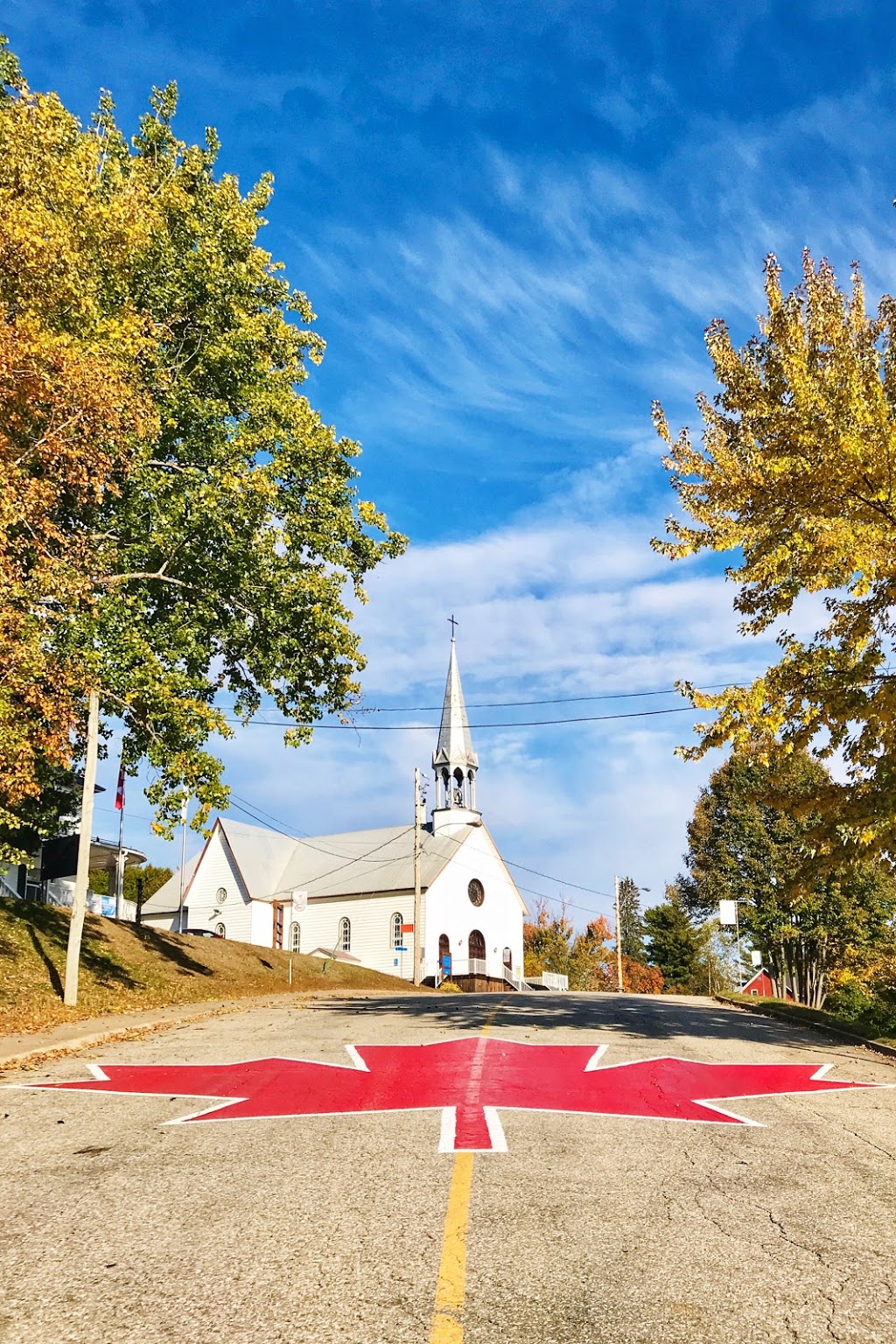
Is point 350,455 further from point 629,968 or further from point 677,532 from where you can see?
point 629,968

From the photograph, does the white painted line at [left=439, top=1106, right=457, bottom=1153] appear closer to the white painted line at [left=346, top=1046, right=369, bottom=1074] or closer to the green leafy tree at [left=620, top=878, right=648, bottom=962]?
the white painted line at [left=346, top=1046, right=369, bottom=1074]

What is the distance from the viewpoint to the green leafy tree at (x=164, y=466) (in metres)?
14.2

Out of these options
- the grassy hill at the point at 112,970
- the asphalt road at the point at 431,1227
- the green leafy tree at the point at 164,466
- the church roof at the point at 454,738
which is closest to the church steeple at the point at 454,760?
the church roof at the point at 454,738

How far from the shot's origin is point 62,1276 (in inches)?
161

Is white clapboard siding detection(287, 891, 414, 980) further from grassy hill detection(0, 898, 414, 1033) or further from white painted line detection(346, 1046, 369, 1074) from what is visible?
white painted line detection(346, 1046, 369, 1074)

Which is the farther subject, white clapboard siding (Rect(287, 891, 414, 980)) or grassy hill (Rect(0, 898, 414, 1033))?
white clapboard siding (Rect(287, 891, 414, 980))

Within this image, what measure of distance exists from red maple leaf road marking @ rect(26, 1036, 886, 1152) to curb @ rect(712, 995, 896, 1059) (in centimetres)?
339

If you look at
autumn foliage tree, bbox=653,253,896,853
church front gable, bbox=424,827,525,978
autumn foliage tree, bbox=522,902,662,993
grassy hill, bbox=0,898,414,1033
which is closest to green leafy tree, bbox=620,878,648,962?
autumn foliage tree, bbox=522,902,662,993

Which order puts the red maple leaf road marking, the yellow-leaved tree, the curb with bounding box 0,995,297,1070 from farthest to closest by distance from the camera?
the yellow-leaved tree
the curb with bounding box 0,995,297,1070
the red maple leaf road marking

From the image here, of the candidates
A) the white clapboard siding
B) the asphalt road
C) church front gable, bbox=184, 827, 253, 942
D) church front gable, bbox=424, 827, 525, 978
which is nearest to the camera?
the asphalt road

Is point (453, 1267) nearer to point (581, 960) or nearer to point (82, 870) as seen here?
point (82, 870)

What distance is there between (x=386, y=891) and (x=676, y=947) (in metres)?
22.1

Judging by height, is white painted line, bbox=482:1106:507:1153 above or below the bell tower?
below

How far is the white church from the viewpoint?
173 feet
